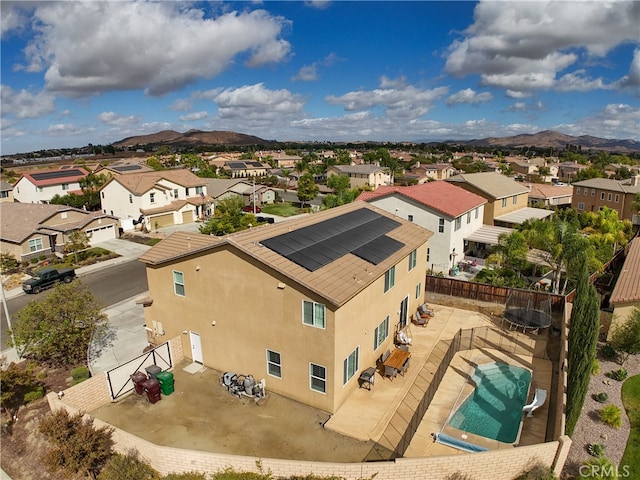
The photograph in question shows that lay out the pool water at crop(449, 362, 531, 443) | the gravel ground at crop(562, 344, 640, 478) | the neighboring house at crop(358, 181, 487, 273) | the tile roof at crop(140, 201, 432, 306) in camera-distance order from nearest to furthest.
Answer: the gravel ground at crop(562, 344, 640, 478)
the tile roof at crop(140, 201, 432, 306)
the pool water at crop(449, 362, 531, 443)
the neighboring house at crop(358, 181, 487, 273)

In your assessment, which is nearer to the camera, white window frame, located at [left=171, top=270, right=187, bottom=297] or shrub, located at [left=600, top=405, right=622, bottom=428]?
shrub, located at [left=600, top=405, right=622, bottom=428]

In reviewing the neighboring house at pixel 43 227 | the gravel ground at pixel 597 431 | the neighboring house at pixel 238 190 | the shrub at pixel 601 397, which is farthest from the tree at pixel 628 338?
the neighboring house at pixel 238 190

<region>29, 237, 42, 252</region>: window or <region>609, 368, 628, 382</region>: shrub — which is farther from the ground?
<region>29, 237, 42, 252</region>: window

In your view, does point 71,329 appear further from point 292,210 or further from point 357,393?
point 292,210

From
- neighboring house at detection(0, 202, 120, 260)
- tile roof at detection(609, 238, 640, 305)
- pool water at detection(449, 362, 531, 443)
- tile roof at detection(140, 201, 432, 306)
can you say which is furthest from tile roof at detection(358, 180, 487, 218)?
neighboring house at detection(0, 202, 120, 260)

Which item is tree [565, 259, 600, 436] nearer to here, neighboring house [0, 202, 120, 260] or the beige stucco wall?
the beige stucco wall

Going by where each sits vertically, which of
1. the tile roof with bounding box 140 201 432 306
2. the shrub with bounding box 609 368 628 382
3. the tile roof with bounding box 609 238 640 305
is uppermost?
the tile roof with bounding box 140 201 432 306

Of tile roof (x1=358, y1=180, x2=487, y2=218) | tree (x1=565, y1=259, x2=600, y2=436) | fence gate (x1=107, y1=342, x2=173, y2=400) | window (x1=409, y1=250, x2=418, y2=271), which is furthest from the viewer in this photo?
tile roof (x1=358, y1=180, x2=487, y2=218)

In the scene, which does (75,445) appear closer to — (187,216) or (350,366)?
(350,366)

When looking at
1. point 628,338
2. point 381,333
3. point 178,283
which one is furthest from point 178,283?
point 628,338
